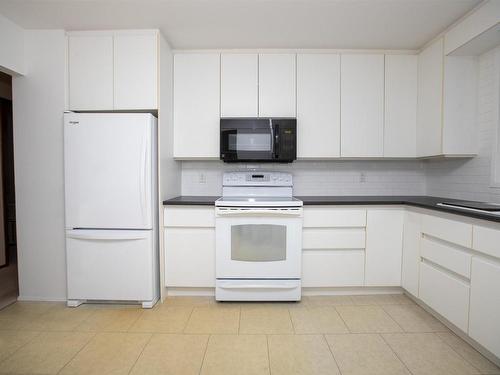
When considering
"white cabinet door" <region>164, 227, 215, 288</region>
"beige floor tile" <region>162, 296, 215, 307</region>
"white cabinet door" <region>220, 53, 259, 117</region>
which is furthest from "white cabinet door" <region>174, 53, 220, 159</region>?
"beige floor tile" <region>162, 296, 215, 307</region>

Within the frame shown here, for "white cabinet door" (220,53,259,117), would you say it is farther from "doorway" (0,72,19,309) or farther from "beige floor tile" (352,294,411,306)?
"doorway" (0,72,19,309)

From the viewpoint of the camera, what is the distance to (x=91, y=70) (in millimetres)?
2242

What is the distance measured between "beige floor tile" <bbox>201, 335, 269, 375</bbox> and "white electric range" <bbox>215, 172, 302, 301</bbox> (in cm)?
48

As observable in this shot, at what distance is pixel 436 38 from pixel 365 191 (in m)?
1.57

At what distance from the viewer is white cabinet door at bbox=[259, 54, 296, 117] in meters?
2.54

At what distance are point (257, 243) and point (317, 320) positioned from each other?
768mm

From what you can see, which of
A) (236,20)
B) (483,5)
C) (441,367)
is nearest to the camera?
(441,367)

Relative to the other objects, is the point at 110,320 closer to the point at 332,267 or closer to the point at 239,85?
the point at 332,267

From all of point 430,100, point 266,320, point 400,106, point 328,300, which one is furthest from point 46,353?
point 430,100

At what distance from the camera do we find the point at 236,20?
210 cm

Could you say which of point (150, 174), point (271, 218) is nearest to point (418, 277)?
point (271, 218)

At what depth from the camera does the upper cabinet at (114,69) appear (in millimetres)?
2229

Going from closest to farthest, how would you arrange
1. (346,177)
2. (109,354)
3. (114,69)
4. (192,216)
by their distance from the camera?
(109,354) < (114,69) < (192,216) < (346,177)

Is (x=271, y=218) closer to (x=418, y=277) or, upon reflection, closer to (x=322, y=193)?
(x=322, y=193)
